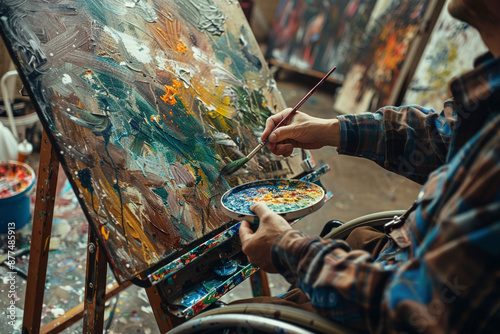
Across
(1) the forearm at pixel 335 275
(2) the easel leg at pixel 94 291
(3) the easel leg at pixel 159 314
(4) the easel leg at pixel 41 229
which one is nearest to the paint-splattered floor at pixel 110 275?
(4) the easel leg at pixel 41 229

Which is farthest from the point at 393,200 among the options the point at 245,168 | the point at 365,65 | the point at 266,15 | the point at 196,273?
the point at 266,15

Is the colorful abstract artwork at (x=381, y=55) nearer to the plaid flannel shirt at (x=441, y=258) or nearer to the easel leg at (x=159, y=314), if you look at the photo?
the plaid flannel shirt at (x=441, y=258)

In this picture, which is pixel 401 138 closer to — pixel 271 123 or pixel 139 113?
pixel 271 123

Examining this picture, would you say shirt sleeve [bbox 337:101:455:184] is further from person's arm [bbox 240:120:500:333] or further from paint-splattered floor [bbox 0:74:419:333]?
paint-splattered floor [bbox 0:74:419:333]

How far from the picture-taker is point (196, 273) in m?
1.06

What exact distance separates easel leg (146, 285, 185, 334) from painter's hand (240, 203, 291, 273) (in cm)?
25

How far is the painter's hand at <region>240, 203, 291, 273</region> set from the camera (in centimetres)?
88

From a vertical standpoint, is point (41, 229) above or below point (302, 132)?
below

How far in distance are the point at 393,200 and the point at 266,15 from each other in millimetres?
3726

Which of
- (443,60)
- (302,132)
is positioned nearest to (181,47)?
(302,132)

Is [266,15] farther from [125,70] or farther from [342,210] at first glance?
[125,70]

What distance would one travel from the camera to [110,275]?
6.72 ft

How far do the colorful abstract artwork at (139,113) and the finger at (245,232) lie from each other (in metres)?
0.20

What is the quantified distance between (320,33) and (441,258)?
461 cm
